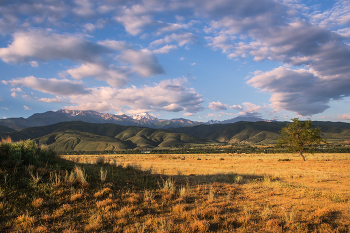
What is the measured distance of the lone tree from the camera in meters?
35.2

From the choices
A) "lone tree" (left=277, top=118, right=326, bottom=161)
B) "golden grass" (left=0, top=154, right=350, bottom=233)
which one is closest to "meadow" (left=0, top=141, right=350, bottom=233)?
"golden grass" (left=0, top=154, right=350, bottom=233)

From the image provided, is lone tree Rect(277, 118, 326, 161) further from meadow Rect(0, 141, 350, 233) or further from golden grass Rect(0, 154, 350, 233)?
golden grass Rect(0, 154, 350, 233)

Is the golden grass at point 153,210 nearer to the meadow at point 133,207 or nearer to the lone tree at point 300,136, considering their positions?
the meadow at point 133,207

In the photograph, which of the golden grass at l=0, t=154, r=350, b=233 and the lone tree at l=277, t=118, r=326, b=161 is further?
the lone tree at l=277, t=118, r=326, b=161

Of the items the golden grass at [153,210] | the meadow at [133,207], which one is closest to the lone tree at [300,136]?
the meadow at [133,207]

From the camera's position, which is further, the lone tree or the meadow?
the lone tree

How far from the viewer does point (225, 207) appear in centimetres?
852

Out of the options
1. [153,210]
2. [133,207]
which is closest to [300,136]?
[153,210]

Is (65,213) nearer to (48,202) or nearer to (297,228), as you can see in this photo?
(48,202)

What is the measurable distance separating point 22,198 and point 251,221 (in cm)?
944

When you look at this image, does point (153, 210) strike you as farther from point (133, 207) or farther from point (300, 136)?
point (300, 136)

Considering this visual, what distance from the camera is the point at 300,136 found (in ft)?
120

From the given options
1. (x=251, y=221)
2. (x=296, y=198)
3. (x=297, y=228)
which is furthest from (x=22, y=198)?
(x=296, y=198)

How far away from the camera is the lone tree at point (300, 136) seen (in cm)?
3519
